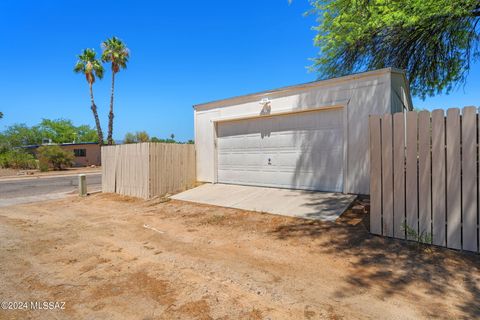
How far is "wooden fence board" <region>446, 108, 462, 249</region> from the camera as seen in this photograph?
152 inches

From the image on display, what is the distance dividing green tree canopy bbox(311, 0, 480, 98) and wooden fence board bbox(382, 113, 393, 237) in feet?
18.3

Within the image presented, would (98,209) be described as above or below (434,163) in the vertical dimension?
below

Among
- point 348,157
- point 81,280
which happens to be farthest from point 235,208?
point 81,280

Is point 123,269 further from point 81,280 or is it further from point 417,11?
point 417,11

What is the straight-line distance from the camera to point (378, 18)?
8.72 metres

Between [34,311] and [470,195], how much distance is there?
5.35 metres

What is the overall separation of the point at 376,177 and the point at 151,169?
697 cm

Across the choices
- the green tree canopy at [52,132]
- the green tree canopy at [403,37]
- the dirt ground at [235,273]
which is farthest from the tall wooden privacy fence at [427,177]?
the green tree canopy at [52,132]

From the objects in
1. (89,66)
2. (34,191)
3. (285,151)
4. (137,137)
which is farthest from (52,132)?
(285,151)

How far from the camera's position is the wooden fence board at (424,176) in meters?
4.11

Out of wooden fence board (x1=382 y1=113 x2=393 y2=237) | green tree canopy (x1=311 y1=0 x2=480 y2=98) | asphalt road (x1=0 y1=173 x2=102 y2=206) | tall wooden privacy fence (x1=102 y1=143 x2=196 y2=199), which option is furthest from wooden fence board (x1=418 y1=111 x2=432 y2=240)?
asphalt road (x1=0 y1=173 x2=102 y2=206)

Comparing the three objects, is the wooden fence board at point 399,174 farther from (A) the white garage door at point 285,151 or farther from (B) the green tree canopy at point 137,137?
(B) the green tree canopy at point 137,137

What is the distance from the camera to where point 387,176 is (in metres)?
4.51

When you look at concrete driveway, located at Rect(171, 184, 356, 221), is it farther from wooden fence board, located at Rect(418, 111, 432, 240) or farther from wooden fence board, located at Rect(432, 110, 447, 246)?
wooden fence board, located at Rect(432, 110, 447, 246)
